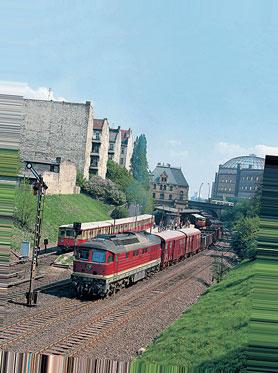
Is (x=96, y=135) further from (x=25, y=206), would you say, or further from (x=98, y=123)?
(x=25, y=206)

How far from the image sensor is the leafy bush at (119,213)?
34.2 feet

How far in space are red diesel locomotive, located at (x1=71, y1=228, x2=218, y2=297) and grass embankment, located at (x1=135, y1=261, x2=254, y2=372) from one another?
188 centimetres

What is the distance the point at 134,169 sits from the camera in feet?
32.0

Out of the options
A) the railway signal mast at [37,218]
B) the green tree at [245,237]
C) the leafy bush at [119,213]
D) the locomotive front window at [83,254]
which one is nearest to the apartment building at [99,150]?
the leafy bush at [119,213]

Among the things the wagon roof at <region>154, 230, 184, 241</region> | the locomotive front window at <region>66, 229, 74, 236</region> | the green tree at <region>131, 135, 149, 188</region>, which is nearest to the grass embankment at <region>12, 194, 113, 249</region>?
the locomotive front window at <region>66, 229, 74, 236</region>

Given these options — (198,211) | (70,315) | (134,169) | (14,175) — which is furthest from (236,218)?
(14,175)

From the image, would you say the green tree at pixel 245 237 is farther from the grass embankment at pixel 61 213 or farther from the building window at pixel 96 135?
the building window at pixel 96 135

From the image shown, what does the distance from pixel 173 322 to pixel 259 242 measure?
226 cm

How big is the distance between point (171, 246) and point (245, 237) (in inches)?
205

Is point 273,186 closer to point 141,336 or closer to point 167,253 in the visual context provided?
point 141,336

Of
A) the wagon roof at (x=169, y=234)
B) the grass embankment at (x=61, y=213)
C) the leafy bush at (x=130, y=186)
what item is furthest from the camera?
the wagon roof at (x=169, y=234)

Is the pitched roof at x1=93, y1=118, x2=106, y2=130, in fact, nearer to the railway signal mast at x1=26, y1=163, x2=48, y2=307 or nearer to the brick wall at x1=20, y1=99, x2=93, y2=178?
the brick wall at x1=20, y1=99, x2=93, y2=178

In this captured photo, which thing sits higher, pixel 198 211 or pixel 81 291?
pixel 198 211

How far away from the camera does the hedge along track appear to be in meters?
8.20
